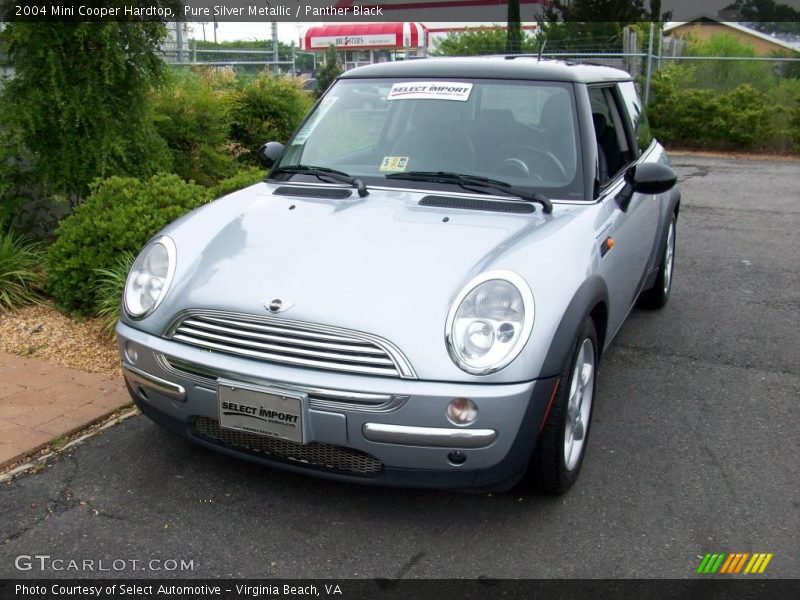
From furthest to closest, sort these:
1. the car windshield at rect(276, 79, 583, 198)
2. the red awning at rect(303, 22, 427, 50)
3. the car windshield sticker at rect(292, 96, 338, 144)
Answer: the red awning at rect(303, 22, 427, 50)
the car windshield sticker at rect(292, 96, 338, 144)
the car windshield at rect(276, 79, 583, 198)

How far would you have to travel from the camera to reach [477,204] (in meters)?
3.38

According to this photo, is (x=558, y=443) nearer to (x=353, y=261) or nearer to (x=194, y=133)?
(x=353, y=261)

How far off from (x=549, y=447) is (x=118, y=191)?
3.57 meters

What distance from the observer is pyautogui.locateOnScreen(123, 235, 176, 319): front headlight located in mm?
3049

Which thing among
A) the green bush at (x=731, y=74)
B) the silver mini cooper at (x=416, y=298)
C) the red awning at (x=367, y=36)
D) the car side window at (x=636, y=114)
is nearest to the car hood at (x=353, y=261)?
the silver mini cooper at (x=416, y=298)

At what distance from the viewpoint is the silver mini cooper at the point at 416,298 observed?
2615 millimetres

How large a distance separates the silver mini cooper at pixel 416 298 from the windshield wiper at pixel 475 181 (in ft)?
0.03

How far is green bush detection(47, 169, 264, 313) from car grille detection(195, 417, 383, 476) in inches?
86.3

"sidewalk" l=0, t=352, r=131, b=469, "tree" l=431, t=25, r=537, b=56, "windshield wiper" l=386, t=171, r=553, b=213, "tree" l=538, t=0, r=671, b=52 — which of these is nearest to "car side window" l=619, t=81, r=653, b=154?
"windshield wiper" l=386, t=171, r=553, b=213

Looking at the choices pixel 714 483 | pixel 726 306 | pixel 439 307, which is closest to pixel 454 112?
pixel 439 307

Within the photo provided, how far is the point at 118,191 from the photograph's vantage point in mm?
5176

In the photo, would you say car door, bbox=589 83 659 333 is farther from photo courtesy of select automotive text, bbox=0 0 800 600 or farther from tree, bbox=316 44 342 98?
tree, bbox=316 44 342 98

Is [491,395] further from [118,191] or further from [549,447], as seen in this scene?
[118,191]

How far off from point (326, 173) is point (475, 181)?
74cm
